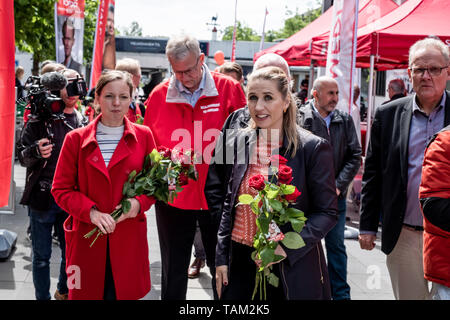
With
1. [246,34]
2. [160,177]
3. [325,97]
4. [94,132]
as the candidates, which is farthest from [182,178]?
[246,34]

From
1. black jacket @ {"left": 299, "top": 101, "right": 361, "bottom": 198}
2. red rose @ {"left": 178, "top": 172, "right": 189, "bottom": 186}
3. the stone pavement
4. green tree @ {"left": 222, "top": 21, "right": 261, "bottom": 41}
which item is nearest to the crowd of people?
red rose @ {"left": 178, "top": 172, "right": 189, "bottom": 186}

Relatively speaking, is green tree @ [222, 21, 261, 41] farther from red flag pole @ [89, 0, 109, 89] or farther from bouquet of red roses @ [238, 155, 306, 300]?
bouquet of red roses @ [238, 155, 306, 300]

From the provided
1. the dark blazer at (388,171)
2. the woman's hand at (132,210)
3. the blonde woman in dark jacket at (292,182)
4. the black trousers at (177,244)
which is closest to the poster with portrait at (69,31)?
the black trousers at (177,244)

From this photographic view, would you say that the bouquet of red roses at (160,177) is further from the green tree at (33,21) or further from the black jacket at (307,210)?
the green tree at (33,21)

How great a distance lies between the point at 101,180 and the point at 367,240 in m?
1.82

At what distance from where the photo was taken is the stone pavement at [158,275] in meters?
4.75

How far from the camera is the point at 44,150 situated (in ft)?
12.6

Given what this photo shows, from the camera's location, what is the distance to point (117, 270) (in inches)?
124

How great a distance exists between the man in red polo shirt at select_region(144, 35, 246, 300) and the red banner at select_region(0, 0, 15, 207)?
1.07 meters

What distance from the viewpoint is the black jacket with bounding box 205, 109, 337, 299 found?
8.21ft

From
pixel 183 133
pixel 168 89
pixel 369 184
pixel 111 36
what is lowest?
pixel 369 184
